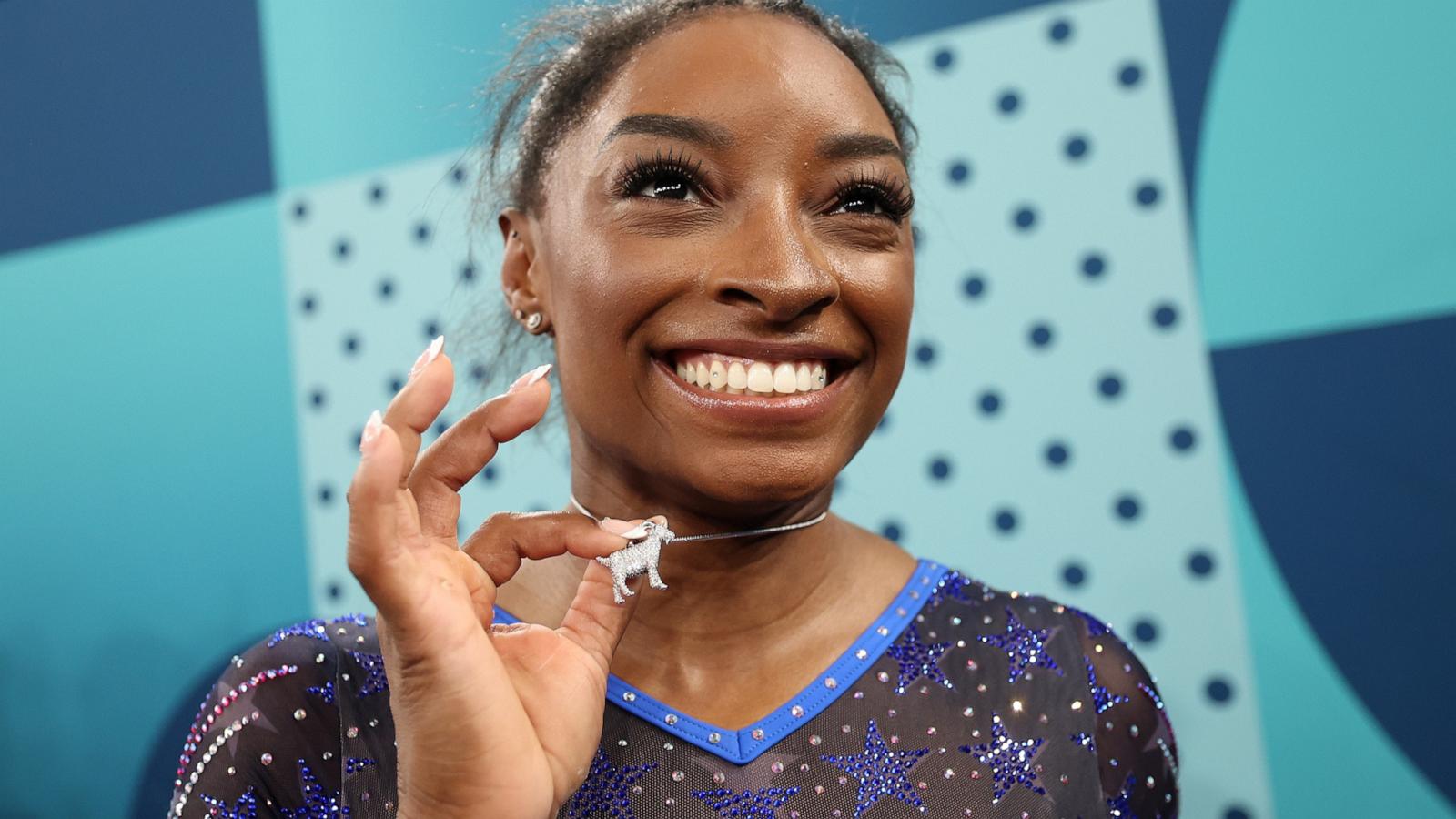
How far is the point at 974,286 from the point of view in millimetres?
1393

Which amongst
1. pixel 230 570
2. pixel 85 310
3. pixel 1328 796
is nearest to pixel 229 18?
pixel 85 310

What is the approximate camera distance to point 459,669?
0.64 m

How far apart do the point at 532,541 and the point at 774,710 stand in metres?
0.24

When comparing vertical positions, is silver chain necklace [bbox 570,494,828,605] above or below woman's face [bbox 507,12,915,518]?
below

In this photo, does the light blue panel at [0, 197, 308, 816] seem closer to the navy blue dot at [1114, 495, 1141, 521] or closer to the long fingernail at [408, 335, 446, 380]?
the navy blue dot at [1114, 495, 1141, 521]

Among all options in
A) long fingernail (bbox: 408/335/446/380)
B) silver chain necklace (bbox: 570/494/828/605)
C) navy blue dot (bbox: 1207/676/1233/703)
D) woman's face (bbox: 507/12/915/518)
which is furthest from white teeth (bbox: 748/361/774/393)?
navy blue dot (bbox: 1207/676/1233/703)

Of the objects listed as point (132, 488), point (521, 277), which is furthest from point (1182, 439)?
point (132, 488)

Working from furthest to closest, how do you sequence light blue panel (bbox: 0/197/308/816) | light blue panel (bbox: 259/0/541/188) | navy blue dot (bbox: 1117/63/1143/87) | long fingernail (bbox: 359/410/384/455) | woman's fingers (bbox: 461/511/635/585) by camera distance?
1. light blue panel (bbox: 0/197/308/816)
2. light blue panel (bbox: 259/0/541/188)
3. navy blue dot (bbox: 1117/63/1143/87)
4. woman's fingers (bbox: 461/511/635/585)
5. long fingernail (bbox: 359/410/384/455)

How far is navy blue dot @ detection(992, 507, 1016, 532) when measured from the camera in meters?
1.37

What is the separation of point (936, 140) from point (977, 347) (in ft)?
0.85

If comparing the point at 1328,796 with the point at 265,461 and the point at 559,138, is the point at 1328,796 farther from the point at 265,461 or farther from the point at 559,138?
the point at 265,461

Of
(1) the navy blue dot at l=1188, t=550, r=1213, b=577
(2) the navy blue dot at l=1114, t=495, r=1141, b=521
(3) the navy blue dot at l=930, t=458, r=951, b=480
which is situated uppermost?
(3) the navy blue dot at l=930, t=458, r=951, b=480

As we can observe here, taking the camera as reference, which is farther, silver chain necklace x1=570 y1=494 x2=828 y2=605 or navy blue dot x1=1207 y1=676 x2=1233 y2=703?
navy blue dot x1=1207 y1=676 x2=1233 y2=703

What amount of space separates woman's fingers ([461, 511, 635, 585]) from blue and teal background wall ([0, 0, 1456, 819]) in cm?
49
